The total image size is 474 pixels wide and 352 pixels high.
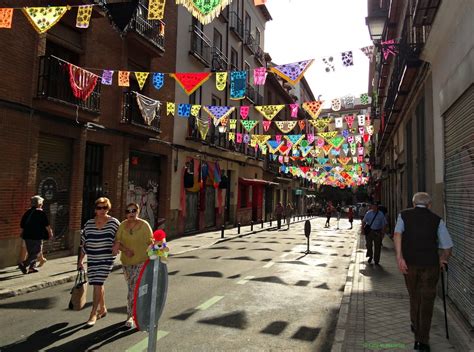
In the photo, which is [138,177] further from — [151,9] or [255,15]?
[255,15]

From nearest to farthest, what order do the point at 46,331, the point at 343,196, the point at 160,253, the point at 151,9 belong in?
the point at 160,253, the point at 46,331, the point at 151,9, the point at 343,196

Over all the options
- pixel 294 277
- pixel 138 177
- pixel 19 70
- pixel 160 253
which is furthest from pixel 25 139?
pixel 160 253

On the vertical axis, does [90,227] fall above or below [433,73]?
below

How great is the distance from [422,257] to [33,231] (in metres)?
8.09

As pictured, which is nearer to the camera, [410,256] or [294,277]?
[410,256]

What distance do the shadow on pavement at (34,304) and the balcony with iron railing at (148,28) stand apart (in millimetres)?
10390

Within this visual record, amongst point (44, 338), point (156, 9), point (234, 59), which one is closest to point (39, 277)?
point (44, 338)

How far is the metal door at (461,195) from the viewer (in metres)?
5.43

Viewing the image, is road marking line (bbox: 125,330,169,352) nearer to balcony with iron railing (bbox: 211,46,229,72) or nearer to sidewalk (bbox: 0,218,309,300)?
sidewalk (bbox: 0,218,309,300)

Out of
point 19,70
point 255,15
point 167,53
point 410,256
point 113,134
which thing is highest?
point 255,15

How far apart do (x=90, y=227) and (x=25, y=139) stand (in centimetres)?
652

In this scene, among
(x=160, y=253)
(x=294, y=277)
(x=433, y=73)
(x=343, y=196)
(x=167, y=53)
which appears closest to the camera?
(x=160, y=253)

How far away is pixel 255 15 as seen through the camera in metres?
31.5

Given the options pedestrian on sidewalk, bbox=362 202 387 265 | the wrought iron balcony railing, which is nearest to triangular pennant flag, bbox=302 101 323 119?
pedestrian on sidewalk, bbox=362 202 387 265
